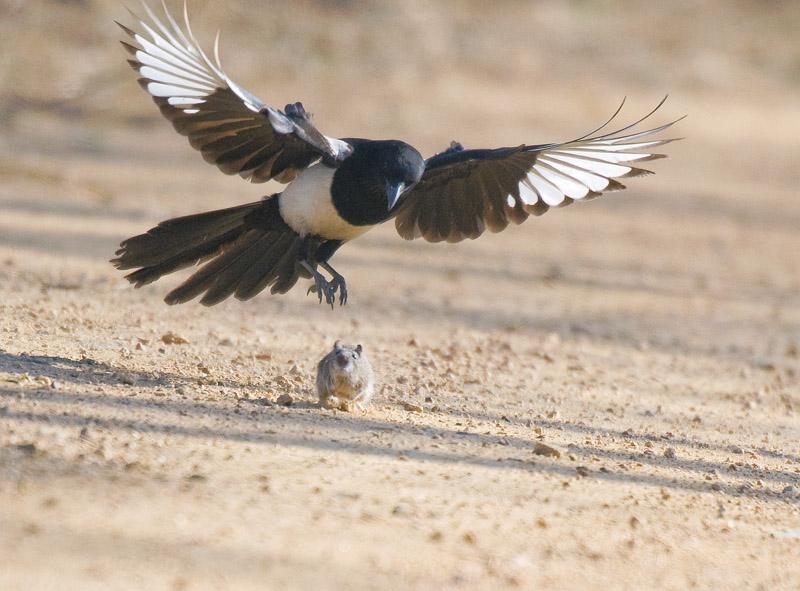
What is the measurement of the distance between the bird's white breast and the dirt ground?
0.69 metres

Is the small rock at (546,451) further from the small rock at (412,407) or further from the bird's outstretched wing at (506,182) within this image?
the bird's outstretched wing at (506,182)

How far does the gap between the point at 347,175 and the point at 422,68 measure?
46.8 feet

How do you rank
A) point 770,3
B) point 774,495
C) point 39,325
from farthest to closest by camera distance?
1. point 770,3
2. point 39,325
3. point 774,495

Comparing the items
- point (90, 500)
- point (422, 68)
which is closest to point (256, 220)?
point (90, 500)

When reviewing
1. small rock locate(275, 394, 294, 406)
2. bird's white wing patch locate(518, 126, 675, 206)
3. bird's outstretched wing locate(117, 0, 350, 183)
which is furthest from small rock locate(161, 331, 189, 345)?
bird's white wing patch locate(518, 126, 675, 206)

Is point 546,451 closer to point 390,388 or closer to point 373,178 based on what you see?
point 390,388

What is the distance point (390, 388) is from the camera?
18.6 ft

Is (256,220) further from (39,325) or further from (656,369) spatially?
(656,369)

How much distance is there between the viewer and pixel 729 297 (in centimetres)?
974

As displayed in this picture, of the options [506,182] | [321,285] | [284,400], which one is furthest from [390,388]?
[506,182]

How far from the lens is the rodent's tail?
18.4 ft

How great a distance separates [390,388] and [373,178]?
96 centimetres

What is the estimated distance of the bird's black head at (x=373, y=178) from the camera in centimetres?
556

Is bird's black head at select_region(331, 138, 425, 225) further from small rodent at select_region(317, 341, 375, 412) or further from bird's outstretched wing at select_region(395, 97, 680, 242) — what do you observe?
small rodent at select_region(317, 341, 375, 412)
